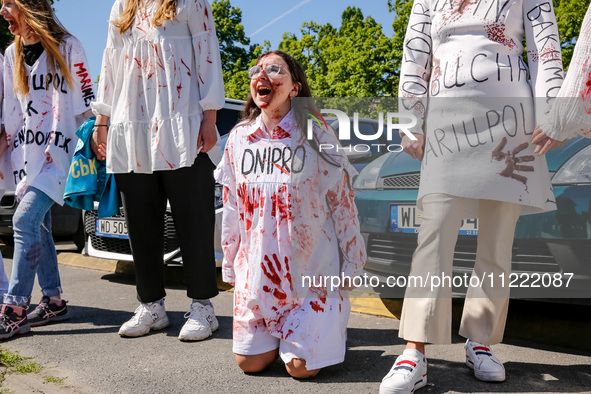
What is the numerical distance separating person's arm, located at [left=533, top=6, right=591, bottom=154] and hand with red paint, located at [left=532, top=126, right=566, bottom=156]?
38mm

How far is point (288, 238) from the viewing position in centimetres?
265

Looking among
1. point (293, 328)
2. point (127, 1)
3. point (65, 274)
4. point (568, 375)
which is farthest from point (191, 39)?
point (65, 274)

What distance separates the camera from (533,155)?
2484 millimetres

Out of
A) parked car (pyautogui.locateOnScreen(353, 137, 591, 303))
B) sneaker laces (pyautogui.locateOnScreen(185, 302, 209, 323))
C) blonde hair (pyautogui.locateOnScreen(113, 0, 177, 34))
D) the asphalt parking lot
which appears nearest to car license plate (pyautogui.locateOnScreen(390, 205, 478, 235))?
parked car (pyautogui.locateOnScreen(353, 137, 591, 303))

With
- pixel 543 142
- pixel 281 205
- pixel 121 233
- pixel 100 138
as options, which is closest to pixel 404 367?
pixel 281 205

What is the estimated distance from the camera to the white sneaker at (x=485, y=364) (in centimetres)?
254

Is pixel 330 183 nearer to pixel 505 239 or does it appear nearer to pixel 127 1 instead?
pixel 505 239

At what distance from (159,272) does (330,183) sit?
1.32 metres

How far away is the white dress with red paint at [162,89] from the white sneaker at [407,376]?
5.00ft

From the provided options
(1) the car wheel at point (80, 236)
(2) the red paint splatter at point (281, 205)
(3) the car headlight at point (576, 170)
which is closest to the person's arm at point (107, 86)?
(2) the red paint splatter at point (281, 205)

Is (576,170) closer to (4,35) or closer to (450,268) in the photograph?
(450,268)

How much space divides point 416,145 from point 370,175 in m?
1.30

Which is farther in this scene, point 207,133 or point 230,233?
point 207,133

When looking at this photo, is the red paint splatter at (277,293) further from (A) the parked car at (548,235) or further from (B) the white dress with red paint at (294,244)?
(A) the parked car at (548,235)
